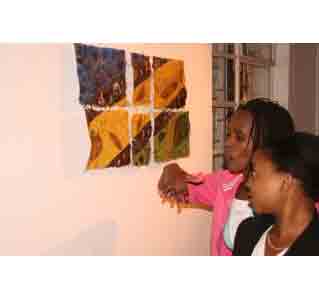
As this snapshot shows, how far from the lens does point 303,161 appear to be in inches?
44.9

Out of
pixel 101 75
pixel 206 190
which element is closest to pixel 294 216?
pixel 206 190

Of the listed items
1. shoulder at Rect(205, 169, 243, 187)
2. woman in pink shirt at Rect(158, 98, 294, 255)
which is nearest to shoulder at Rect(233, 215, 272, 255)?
woman in pink shirt at Rect(158, 98, 294, 255)

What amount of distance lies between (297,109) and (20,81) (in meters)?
2.78

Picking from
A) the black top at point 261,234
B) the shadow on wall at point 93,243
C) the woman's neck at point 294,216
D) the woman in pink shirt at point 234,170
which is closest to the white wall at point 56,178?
the shadow on wall at point 93,243

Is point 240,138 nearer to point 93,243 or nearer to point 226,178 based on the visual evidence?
point 226,178

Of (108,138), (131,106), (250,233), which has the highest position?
(131,106)

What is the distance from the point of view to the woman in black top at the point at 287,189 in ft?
3.69

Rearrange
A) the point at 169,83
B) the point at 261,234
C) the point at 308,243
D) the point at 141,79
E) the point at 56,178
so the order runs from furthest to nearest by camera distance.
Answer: the point at 169,83 → the point at 141,79 → the point at 56,178 → the point at 261,234 → the point at 308,243

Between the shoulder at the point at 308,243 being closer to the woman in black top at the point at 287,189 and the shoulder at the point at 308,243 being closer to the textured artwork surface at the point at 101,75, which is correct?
the woman in black top at the point at 287,189

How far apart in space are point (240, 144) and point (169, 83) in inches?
23.4

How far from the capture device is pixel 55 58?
54.4 inches
